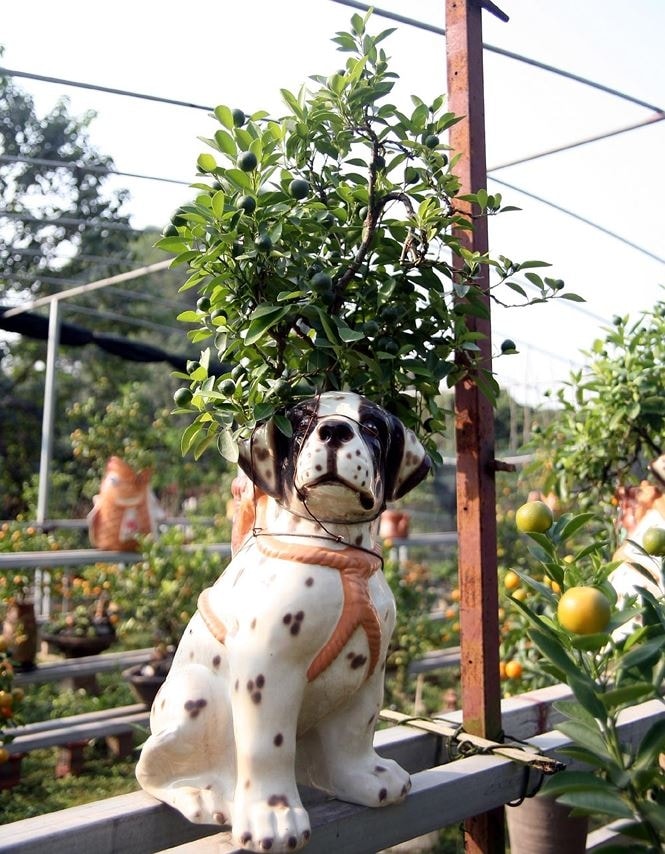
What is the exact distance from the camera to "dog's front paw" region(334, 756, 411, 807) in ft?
4.13

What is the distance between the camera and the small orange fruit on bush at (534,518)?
1.15 meters

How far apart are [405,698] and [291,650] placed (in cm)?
317

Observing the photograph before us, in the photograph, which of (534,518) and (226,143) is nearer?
(534,518)

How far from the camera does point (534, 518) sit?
115 centimetres

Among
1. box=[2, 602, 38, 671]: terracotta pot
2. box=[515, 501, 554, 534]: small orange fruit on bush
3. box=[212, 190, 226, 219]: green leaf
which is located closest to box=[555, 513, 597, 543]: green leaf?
box=[515, 501, 554, 534]: small orange fruit on bush

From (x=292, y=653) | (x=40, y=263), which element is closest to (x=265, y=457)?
(x=292, y=653)

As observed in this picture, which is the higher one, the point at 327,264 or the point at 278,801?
the point at 327,264

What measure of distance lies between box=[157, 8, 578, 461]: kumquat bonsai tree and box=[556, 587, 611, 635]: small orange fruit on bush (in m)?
0.52

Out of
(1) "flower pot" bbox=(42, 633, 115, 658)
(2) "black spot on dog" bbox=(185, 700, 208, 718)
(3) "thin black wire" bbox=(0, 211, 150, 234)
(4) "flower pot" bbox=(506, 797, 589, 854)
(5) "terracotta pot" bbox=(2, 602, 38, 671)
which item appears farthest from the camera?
(3) "thin black wire" bbox=(0, 211, 150, 234)

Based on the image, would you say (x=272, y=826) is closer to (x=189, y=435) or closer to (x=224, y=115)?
(x=189, y=435)

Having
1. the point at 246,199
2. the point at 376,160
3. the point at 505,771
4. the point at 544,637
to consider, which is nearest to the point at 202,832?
the point at 505,771

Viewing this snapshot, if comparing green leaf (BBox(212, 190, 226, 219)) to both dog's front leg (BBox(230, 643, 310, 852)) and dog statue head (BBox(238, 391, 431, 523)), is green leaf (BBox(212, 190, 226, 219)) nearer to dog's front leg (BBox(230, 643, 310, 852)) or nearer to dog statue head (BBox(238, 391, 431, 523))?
dog statue head (BBox(238, 391, 431, 523))

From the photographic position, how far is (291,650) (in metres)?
1.19

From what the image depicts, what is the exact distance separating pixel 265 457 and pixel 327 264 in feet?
1.14
